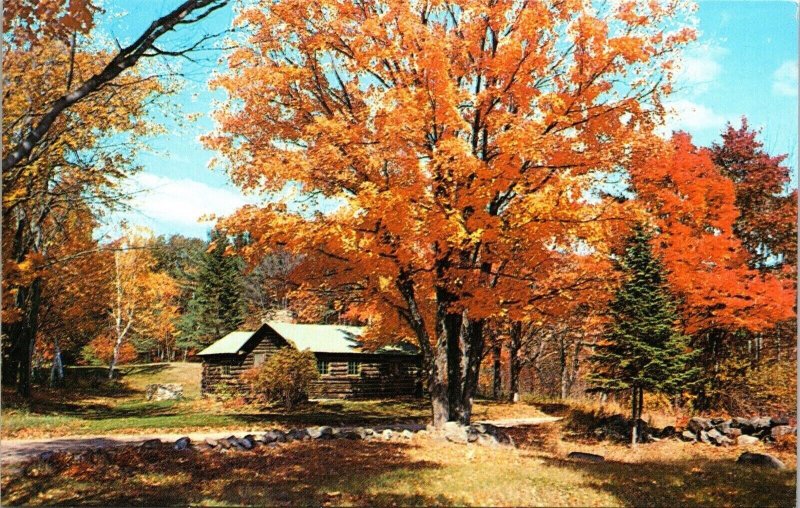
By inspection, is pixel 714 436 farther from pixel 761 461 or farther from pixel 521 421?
pixel 521 421

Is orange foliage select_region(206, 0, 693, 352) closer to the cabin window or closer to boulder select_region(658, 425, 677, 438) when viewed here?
boulder select_region(658, 425, 677, 438)

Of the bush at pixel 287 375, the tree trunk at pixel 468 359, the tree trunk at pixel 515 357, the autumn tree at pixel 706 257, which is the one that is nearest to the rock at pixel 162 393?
the bush at pixel 287 375

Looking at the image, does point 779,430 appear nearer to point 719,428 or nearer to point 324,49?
point 719,428

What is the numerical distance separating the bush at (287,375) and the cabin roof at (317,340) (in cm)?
443

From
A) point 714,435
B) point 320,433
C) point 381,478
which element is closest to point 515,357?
point 714,435

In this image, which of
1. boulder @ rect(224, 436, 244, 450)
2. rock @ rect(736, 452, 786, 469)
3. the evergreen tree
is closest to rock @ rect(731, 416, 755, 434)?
rock @ rect(736, 452, 786, 469)

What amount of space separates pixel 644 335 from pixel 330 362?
50.4ft

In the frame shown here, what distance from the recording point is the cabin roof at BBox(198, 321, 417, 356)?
25.8 meters

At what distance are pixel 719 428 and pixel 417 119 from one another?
1058cm

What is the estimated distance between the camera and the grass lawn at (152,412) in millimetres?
13812

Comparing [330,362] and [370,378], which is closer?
[330,362]

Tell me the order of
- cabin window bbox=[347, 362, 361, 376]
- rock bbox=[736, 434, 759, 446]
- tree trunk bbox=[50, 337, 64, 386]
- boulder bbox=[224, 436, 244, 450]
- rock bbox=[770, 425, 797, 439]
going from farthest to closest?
1. tree trunk bbox=[50, 337, 64, 386]
2. cabin window bbox=[347, 362, 361, 376]
3. rock bbox=[736, 434, 759, 446]
4. rock bbox=[770, 425, 797, 439]
5. boulder bbox=[224, 436, 244, 450]

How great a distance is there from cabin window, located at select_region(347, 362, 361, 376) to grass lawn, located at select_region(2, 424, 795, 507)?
16.1m

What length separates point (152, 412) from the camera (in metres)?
19.8
